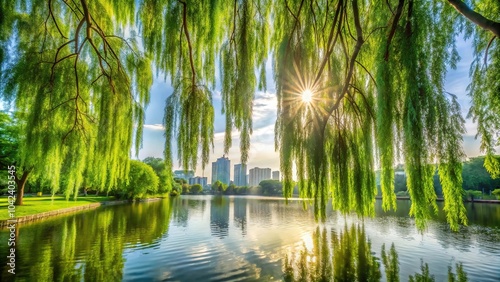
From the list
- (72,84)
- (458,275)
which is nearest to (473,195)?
(458,275)

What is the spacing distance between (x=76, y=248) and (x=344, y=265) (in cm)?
1037

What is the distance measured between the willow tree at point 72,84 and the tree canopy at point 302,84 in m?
0.02

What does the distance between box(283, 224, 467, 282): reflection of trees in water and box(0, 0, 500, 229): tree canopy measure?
5.93m

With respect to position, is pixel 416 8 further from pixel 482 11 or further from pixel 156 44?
pixel 156 44

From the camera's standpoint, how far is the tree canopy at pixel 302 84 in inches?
70.7

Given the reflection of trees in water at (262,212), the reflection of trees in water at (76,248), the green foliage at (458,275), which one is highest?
the reflection of trees in water at (76,248)

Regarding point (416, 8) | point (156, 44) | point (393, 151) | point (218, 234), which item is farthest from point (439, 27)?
point (218, 234)

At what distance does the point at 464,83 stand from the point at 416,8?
112 centimetres

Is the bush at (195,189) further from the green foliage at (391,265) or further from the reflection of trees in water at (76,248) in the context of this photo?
the green foliage at (391,265)

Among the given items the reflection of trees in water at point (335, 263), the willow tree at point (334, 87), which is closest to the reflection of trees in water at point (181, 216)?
the reflection of trees in water at point (335, 263)

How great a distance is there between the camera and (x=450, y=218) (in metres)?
1.87

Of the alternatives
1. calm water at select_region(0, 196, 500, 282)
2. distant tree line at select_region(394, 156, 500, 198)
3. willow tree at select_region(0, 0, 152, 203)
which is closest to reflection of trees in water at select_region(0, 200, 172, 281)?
calm water at select_region(0, 196, 500, 282)

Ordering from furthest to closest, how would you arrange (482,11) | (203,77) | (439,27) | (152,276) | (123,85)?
(152,276) < (123,85) < (203,77) < (482,11) < (439,27)

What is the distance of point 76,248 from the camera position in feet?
33.4
